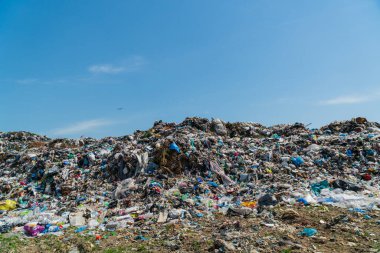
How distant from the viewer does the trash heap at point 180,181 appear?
7.02m

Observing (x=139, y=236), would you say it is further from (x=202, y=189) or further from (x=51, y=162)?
(x=51, y=162)

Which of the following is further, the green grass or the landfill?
the landfill

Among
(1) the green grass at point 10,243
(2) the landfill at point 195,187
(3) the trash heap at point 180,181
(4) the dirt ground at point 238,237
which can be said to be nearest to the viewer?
(4) the dirt ground at point 238,237

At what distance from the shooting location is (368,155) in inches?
414

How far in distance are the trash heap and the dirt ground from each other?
323 millimetres

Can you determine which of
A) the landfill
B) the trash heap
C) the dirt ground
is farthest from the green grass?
the trash heap

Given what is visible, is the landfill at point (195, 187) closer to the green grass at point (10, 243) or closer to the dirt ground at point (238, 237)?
the dirt ground at point (238, 237)

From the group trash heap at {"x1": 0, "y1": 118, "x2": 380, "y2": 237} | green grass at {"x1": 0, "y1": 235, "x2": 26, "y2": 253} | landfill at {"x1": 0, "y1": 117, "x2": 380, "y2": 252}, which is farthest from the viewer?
trash heap at {"x1": 0, "y1": 118, "x2": 380, "y2": 237}

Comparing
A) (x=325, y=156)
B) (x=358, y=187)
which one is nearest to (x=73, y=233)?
(x=358, y=187)

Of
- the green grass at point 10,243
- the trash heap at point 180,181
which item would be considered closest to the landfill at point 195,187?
the trash heap at point 180,181

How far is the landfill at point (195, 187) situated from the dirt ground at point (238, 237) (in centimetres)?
4

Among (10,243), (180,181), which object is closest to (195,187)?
(180,181)

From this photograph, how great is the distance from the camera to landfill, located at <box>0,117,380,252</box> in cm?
611

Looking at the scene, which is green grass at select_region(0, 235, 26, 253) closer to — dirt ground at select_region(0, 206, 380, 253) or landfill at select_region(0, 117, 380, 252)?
dirt ground at select_region(0, 206, 380, 253)
